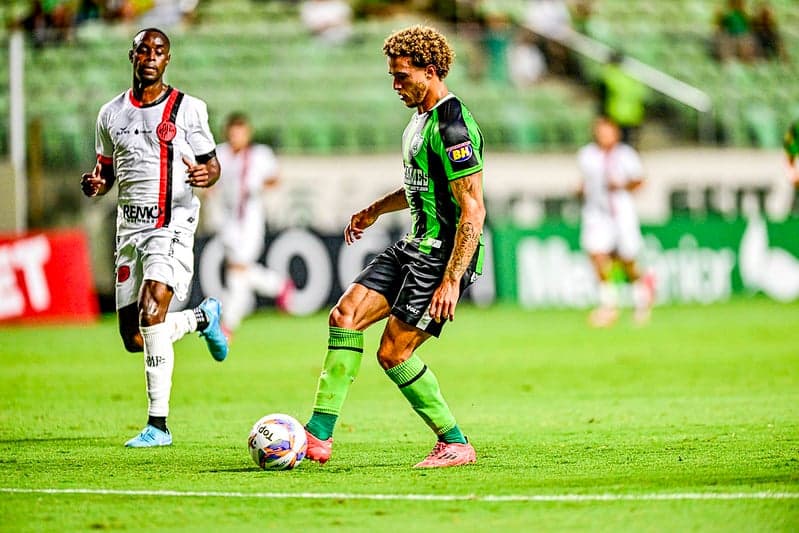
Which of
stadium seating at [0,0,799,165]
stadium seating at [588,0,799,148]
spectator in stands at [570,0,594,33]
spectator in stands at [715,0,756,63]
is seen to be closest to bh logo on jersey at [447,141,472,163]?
stadium seating at [0,0,799,165]

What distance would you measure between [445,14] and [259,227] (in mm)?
10796

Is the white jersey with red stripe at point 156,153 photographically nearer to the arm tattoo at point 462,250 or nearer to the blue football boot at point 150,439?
the blue football boot at point 150,439

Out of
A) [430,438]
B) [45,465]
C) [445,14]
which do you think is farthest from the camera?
[445,14]

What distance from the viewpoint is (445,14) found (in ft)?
89.6

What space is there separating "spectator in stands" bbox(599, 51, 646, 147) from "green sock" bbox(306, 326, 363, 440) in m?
18.7

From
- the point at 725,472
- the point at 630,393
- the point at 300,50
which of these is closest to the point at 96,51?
the point at 300,50

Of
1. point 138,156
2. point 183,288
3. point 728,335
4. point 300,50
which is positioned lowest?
point 728,335

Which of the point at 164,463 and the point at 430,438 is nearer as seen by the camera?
the point at 164,463

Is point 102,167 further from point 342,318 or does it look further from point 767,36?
point 767,36

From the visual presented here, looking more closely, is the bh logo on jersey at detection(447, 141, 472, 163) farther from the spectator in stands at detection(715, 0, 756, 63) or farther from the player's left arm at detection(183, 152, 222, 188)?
the spectator in stands at detection(715, 0, 756, 63)

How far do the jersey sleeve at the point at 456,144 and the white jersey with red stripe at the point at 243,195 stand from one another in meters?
10.3

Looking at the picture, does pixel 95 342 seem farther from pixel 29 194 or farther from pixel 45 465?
pixel 45 465

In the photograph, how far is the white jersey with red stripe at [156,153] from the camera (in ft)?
29.5

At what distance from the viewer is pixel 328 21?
88.1 ft
